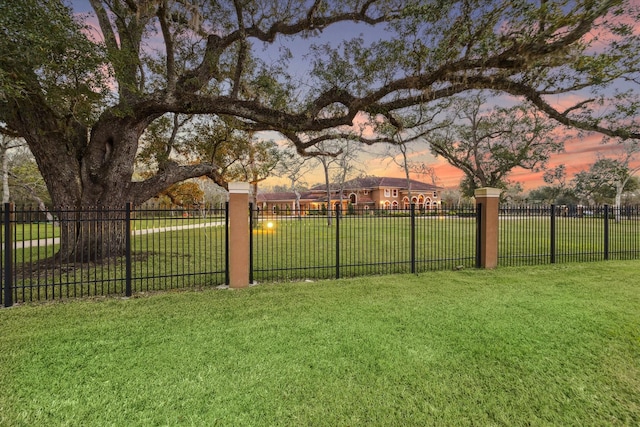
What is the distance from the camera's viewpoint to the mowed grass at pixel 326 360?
9.39 feet

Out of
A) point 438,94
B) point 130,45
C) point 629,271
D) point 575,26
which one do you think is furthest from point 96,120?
point 629,271

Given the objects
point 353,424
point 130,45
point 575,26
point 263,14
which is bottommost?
point 353,424

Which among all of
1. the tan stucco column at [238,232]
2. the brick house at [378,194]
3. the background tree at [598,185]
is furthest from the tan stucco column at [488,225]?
the background tree at [598,185]

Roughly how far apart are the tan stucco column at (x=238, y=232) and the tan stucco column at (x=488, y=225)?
22.8 ft

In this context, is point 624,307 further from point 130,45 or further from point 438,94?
point 130,45

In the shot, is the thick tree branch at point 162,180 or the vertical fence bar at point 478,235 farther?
the thick tree branch at point 162,180

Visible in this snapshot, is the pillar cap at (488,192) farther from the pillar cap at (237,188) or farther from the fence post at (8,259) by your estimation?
the fence post at (8,259)

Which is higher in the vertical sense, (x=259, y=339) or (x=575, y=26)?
(x=575, y=26)

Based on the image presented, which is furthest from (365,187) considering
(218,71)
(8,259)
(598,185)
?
(8,259)

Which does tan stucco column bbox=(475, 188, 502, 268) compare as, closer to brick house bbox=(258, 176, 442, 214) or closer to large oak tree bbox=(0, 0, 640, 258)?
large oak tree bbox=(0, 0, 640, 258)

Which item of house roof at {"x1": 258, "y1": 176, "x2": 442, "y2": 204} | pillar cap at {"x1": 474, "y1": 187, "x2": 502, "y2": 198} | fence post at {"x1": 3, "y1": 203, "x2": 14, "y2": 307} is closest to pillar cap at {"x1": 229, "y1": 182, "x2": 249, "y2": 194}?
fence post at {"x1": 3, "y1": 203, "x2": 14, "y2": 307}

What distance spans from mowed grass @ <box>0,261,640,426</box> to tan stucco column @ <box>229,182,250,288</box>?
0.87 m

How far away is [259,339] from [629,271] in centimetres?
1043

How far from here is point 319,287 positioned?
7211 millimetres
